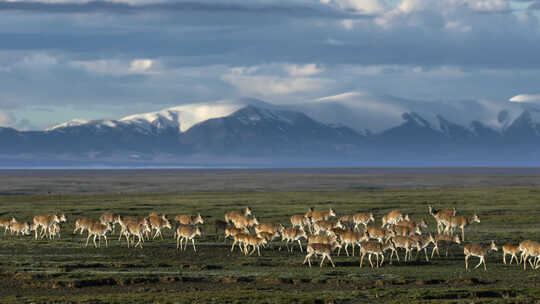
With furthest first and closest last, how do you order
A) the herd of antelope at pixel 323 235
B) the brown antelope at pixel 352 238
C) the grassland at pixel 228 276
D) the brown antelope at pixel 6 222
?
the brown antelope at pixel 6 222 → the brown antelope at pixel 352 238 → the herd of antelope at pixel 323 235 → the grassland at pixel 228 276

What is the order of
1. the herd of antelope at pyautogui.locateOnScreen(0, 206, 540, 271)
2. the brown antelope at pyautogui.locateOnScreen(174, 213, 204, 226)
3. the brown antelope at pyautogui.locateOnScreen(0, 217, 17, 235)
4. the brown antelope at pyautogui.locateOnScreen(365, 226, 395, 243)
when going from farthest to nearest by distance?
the brown antelope at pyautogui.locateOnScreen(174, 213, 204, 226)
the brown antelope at pyautogui.locateOnScreen(0, 217, 17, 235)
the brown antelope at pyautogui.locateOnScreen(365, 226, 395, 243)
the herd of antelope at pyautogui.locateOnScreen(0, 206, 540, 271)

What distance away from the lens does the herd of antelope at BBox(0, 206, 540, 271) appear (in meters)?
33.9

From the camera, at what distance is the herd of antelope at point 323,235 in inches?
1336

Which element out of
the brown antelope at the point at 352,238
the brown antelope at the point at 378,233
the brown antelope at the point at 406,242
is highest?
the brown antelope at the point at 378,233

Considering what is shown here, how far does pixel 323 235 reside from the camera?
41.1 meters

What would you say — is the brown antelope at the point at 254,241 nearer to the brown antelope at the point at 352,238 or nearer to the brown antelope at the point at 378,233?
the brown antelope at the point at 352,238

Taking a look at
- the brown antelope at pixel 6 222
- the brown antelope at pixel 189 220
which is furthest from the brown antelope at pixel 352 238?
the brown antelope at pixel 6 222

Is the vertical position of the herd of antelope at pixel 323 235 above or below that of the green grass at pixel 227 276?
above

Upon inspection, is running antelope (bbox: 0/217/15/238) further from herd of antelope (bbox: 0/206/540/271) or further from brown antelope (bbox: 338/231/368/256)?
brown antelope (bbox: 338/231/368/256)

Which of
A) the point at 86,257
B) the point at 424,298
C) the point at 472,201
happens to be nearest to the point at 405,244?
the point at 424,298

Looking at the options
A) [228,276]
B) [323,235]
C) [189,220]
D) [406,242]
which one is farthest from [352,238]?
[189,220]

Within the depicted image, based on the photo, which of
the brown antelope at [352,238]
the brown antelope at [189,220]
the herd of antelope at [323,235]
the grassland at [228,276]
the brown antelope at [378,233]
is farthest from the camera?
the brown antelope at [189,220]

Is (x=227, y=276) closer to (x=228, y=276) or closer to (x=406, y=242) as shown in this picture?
(x=228, y=276)

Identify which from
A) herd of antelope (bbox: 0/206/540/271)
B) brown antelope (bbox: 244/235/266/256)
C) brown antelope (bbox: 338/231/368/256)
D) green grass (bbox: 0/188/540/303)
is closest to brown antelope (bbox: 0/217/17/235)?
herd of antelope (bbox: 0/206/540/271)
